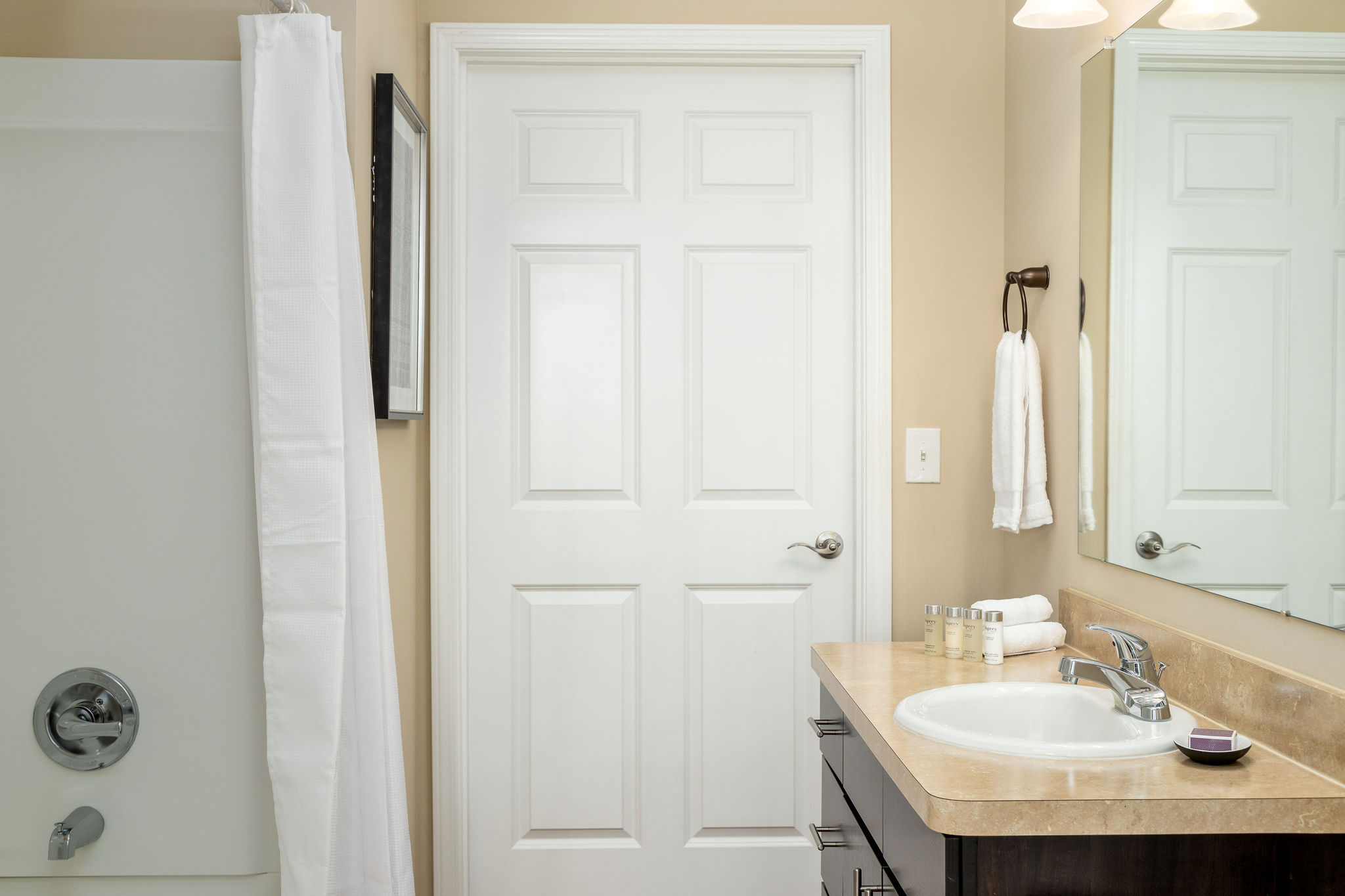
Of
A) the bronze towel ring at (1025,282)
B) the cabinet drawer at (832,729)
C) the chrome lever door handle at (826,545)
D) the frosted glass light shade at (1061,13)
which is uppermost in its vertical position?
the frosted glass light shade at (1061,13)

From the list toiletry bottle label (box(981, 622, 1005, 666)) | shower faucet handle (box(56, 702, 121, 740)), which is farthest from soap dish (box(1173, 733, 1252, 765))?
shower faucet handle (box(56, 702, 121, 740))

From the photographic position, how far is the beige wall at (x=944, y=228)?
75.5 inches

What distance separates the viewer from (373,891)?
131cm

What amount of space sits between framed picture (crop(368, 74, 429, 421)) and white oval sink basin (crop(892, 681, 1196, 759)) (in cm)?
102

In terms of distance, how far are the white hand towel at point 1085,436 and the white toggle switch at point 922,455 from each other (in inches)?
14.9

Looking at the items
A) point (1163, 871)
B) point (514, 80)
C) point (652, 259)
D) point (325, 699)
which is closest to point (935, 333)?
point (652, 259)

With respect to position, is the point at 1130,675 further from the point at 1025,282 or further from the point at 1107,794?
the point at 1025,282

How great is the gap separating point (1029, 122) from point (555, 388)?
1148mm

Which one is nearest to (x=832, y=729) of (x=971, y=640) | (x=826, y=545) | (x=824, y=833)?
(x=824, y=833)

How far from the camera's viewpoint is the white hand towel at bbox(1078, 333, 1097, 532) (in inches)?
60.3

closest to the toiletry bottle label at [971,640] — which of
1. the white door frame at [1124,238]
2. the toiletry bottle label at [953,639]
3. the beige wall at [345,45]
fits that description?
the toiletry bottle label at [953,639]

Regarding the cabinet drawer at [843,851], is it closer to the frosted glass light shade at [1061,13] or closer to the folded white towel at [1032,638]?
the folded white towel at [1032,638]

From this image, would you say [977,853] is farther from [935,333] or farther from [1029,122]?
[1029,122]

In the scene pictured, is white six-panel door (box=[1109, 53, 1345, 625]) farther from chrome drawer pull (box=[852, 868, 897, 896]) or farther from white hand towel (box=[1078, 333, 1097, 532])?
chrome drawer pull (box=[852, 868, 897, 896])
